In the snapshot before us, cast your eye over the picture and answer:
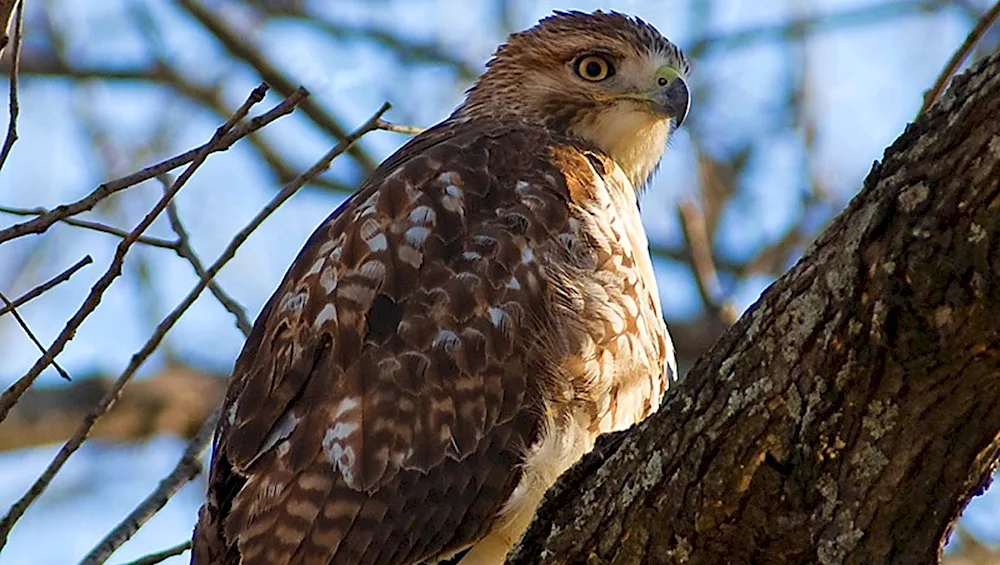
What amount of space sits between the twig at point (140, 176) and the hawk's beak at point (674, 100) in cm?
234

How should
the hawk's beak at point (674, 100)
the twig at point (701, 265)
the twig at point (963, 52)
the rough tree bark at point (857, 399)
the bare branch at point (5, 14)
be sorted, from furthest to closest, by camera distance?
the twig at point (701, 265)
the hawk's beak at point (674, 100)
the twig at point (963, 52)
the bare branch at point (5, 14)
the rough tree bark at point (857, 399)

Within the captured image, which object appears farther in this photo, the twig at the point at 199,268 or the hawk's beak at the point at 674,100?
the hawk's beak at the point at 674,100

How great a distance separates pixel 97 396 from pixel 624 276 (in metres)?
4.24

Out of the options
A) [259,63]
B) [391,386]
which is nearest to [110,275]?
[391,386]

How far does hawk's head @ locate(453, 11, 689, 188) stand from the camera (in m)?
5.43

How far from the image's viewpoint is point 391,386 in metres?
3.88

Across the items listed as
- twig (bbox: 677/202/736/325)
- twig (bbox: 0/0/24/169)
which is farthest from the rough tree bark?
twig (bbox: 677/202/736/325)

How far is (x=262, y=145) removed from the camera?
30.3 feet

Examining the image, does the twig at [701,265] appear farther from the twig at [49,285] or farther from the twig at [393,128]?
the twig at [49,285]

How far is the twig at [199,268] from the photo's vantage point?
4.11m

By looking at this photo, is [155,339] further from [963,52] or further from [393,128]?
[963,52]

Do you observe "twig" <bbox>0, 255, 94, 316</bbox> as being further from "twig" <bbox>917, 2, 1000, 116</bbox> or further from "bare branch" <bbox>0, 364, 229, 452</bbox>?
"bare branch" <bbox>0, 364, 229, 452</bbox>

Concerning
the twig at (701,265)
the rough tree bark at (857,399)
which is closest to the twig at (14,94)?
the rough tree bark at (857,399)

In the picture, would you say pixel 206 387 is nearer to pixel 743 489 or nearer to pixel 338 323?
pixel 338 323
